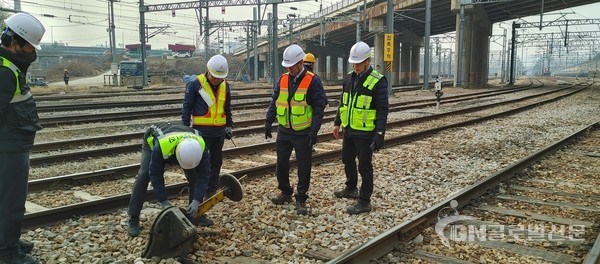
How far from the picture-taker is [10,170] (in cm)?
392

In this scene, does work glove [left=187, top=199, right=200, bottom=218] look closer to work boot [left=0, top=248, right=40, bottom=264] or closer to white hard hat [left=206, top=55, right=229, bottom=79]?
work boot [left=0, top=248, right=40, bottom=264]

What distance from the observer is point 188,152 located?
4.23m

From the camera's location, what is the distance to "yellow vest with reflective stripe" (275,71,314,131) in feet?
18.6

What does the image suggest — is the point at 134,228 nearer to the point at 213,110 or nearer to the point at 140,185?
the point at 140,185

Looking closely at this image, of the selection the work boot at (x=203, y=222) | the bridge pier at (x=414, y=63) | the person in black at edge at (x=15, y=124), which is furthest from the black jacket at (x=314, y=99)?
the bridge pier at (x=414, y=63)

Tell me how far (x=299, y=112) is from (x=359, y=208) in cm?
136

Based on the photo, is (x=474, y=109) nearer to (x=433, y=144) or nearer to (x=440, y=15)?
(x=433, y=144)

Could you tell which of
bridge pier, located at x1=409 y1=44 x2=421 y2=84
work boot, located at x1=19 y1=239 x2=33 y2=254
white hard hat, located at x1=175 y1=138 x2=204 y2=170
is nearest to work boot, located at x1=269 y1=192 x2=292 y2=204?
white hard hat, located at x1=175 y1=138 x2=204 y2=170

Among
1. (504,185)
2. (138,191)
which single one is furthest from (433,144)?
(138,191)

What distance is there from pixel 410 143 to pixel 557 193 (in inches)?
182

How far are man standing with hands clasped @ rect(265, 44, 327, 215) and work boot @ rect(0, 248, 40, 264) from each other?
2.80m

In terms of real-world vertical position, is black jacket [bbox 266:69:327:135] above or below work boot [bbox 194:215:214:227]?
above

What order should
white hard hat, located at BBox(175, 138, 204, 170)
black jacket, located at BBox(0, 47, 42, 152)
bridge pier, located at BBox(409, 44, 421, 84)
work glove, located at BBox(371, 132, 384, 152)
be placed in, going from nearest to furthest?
black jacket, located at BBox(0, 47, 42, 152) < white hard hat, located at BBox(175, 138, 204, 170) < work glove, located at BBox(371, 132, 384, 152) < bridge pier, located at BBox(409, 44, 421, 84)

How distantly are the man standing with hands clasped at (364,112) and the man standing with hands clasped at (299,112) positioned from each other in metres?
0.38
